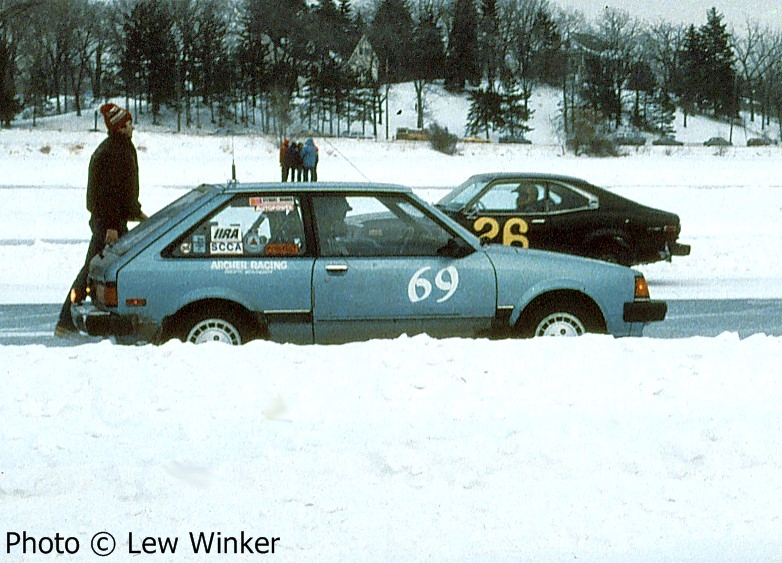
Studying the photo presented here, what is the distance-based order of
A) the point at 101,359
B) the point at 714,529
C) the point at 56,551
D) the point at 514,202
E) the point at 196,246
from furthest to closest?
the point at 514,202 → the point at 196,246 → the point at 101,359 → the point at 714,529 → the point at 56,551

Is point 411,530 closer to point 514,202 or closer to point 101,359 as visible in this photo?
point 101,359

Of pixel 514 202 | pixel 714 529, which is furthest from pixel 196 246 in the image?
pixel 514 202

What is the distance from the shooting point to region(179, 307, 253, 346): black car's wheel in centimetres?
719

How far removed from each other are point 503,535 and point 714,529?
0.81 metres

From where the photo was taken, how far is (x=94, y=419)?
5.09 metres

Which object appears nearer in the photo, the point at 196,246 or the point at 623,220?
the point at 196,246

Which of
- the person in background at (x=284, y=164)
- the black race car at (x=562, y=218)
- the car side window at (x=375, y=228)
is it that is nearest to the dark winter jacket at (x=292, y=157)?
the person in background at (x=284, y=164)

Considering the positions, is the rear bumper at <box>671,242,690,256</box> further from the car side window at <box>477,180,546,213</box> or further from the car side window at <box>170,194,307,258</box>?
the car side window at <box>170,194,307,258</box>

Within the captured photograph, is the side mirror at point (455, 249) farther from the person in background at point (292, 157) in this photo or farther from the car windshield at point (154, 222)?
the person in background at point (292, 157)

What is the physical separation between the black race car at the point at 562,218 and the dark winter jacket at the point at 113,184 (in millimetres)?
4481

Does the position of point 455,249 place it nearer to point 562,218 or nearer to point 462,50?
point 562,218

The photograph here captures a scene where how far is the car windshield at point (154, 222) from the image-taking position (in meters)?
7.44

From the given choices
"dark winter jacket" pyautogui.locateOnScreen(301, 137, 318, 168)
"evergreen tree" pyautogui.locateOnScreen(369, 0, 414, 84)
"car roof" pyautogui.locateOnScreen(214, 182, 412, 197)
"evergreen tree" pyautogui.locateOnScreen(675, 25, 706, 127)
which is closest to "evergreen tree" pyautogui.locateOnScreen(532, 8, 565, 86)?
"evergreen tree" pyautogui.locateOnScreen(675, 25, 706, 127)

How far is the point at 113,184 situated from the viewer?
8.71 m
